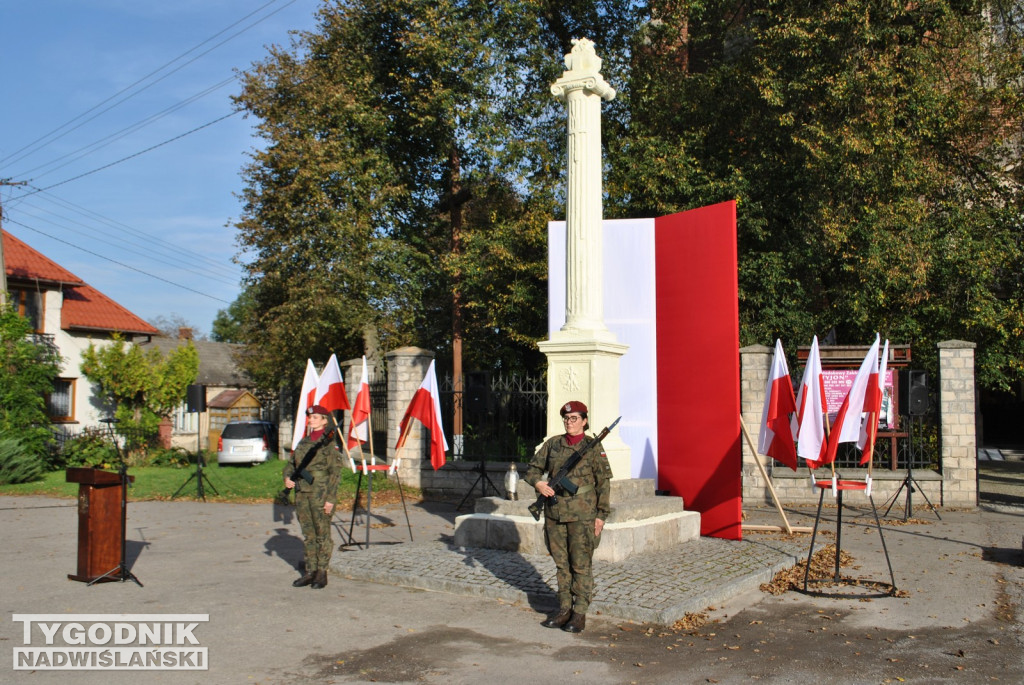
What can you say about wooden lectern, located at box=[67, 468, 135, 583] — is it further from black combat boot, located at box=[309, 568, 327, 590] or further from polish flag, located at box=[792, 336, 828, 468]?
polish flag, located at box=[792, 336, 828, 468]

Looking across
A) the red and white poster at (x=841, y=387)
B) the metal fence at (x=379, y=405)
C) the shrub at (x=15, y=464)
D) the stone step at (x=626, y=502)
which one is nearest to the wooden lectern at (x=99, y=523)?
the stone step at (x=626, y=502)

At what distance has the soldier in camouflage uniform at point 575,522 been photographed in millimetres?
6984

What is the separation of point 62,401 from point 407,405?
17364 millimetres

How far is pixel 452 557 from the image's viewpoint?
31.9ft

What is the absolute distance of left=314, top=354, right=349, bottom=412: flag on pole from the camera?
11413mm

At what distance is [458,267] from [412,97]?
5.96 metres

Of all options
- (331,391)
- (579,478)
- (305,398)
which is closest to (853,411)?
(579,478)

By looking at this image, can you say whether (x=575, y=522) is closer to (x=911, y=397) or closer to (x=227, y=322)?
(x=911, y=397)

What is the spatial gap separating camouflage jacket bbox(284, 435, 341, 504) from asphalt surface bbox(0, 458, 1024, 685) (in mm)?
983

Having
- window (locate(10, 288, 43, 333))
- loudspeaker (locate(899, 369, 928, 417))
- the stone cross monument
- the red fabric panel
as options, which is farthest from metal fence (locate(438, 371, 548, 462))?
window (locate(10, 288, 43, 333))

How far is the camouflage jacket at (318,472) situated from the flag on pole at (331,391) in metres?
2.50

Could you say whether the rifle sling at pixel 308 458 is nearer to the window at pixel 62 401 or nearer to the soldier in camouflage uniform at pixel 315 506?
the soldier in camouflage uniform at pixel 315 506

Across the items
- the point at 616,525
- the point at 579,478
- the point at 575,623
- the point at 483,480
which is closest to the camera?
the point at 575,623

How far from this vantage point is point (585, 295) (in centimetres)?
1051
